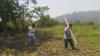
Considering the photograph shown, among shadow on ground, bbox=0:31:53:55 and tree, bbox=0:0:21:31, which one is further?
tree, bbox=0:0:21:31

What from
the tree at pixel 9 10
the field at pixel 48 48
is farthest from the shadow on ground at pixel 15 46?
the tree at pixel 9 10

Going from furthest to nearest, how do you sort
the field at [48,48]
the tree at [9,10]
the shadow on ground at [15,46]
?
the tree at [9,10]
the shadow on ground at [15,46]
the field at [48,48]

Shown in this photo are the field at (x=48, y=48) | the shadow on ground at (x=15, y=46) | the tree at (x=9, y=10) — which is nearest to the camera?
the field at (x=48, y=48)

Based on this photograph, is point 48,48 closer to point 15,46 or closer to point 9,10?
point 15,46

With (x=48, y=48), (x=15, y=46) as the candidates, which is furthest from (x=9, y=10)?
(x=48, y=48)

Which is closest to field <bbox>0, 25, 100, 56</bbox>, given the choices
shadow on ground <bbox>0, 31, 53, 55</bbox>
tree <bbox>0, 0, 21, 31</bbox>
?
shadow on ground <bbox>0, 31, 53, 55</bbox>

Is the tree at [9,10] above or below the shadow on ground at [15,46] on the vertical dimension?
above

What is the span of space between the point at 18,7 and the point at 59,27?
12522 mm

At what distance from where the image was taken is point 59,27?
2767cm

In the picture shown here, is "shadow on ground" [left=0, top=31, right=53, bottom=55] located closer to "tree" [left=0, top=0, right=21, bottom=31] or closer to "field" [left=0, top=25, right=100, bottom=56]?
"field" [left=0, top=25, right=100, bottom=56]

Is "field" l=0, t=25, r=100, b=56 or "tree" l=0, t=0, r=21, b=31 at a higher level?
"tree" l=0, t=0, r=21, b=31

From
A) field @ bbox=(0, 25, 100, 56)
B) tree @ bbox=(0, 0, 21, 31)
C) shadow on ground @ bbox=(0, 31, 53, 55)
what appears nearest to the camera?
field @ bbox=(0, 25, 100, 56)

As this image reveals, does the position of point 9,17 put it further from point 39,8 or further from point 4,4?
point 39,8

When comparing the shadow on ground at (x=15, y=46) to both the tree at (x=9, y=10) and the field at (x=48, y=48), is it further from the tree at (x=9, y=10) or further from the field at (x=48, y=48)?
the tree at (x=9, y=10)
